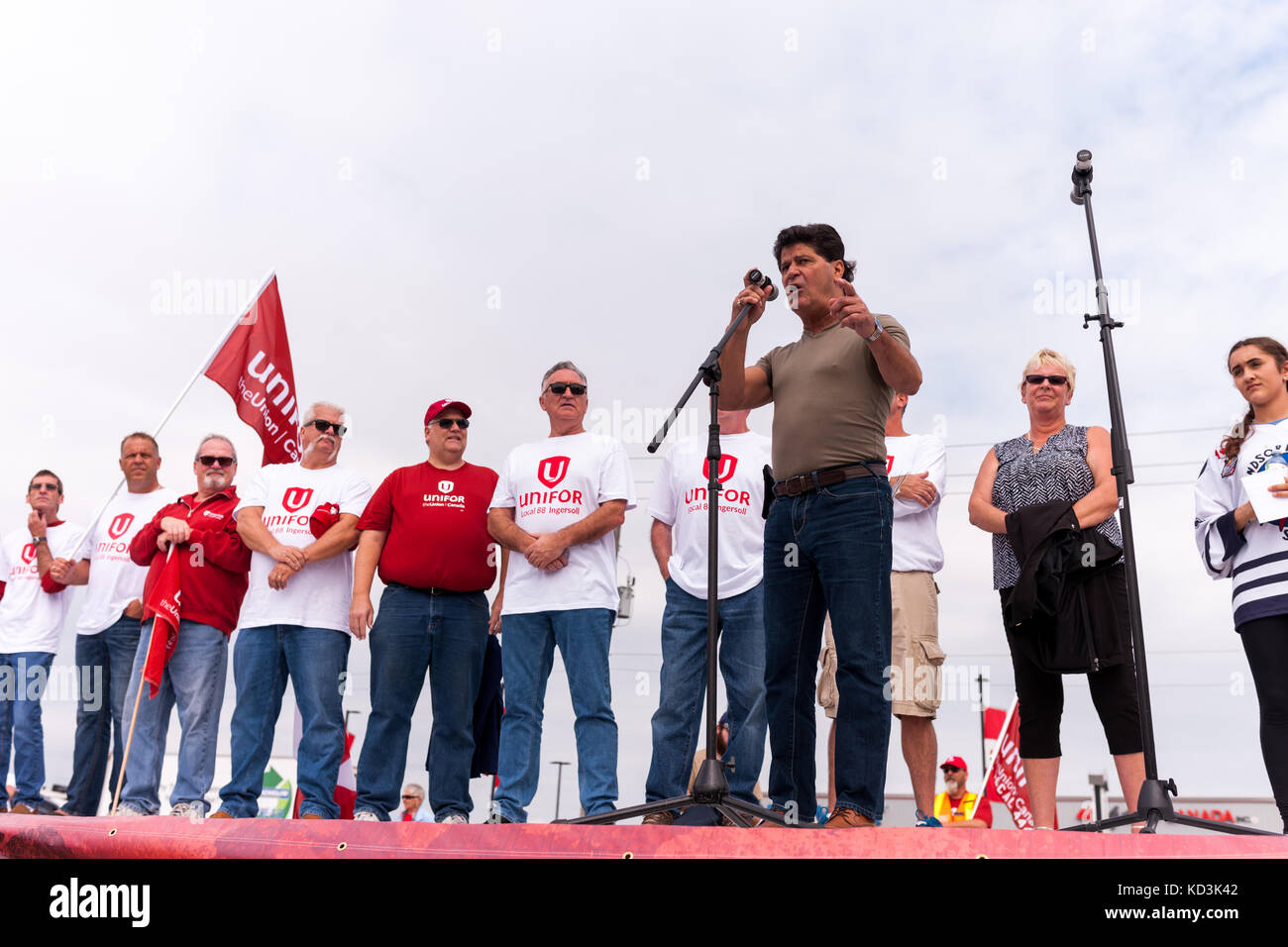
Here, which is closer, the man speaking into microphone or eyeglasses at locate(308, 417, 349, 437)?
the man speaking into microphone

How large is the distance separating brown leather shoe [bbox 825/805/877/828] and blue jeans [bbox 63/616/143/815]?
4.77 metres

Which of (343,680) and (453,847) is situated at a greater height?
(343,680)

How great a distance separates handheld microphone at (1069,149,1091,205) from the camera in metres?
4.02

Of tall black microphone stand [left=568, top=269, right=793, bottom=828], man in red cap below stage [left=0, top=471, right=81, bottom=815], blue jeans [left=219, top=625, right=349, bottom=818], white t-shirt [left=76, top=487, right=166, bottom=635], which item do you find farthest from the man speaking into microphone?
man in red cap below stage [left=0, top=471, right=81, bottom=815]

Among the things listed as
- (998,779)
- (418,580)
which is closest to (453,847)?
(418,580)

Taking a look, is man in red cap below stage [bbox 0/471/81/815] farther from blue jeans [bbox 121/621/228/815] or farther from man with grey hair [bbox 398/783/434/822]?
man with grey hair [bbox 398/783/434/822]

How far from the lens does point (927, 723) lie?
4926 millimetres

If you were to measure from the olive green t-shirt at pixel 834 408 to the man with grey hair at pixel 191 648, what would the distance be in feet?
10.6

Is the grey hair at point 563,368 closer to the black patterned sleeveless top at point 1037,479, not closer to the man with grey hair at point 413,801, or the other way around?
the black patterned sleeveless top at point 1037,479

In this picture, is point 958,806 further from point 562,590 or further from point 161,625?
point 161,625

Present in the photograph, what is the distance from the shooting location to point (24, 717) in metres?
7.04

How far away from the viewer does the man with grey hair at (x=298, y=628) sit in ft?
16.5
